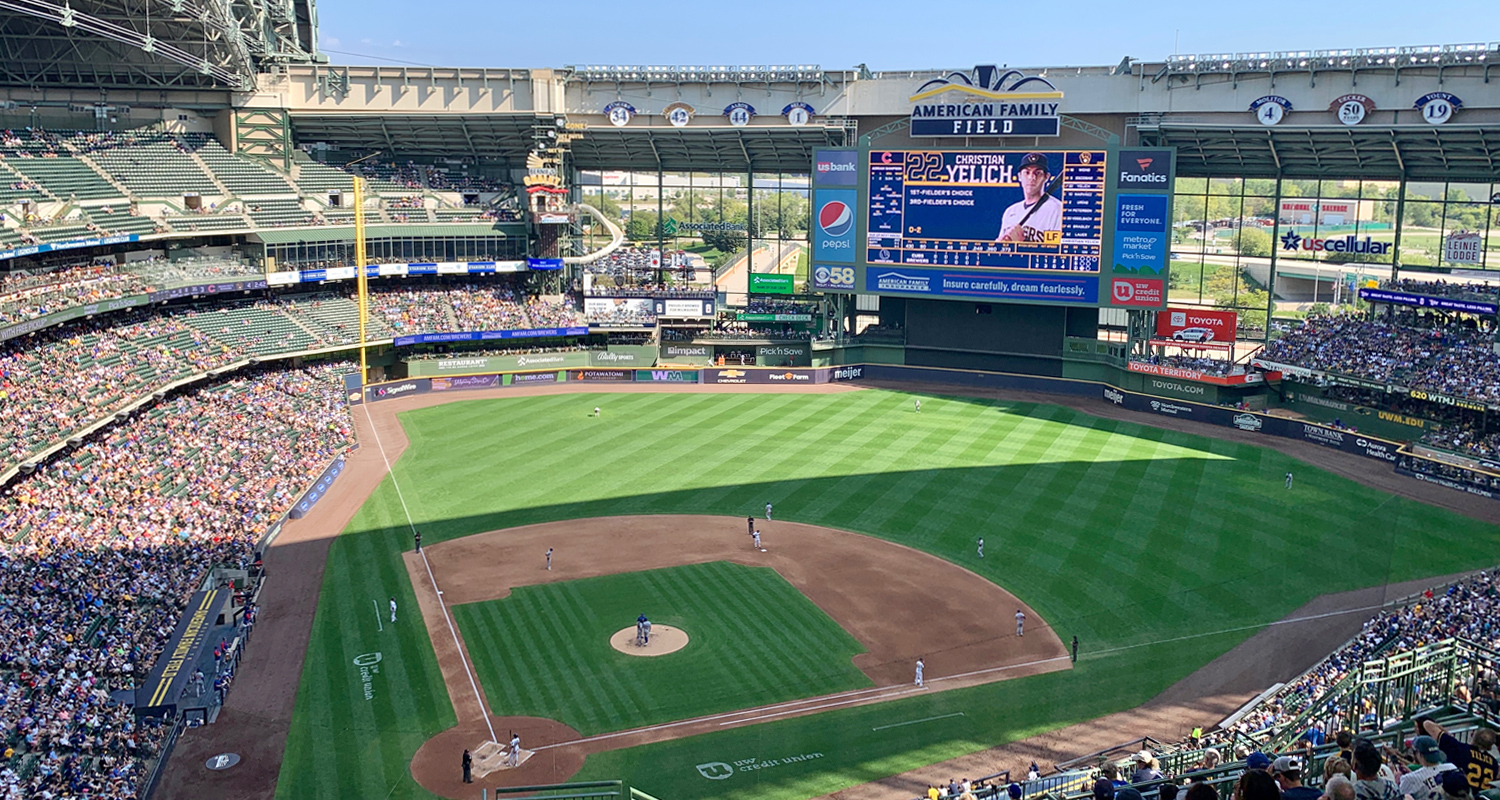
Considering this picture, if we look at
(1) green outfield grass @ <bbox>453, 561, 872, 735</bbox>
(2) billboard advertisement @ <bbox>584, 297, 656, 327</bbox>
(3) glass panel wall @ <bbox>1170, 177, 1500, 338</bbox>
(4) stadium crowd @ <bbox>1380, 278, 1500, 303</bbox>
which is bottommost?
(1) green outfield grass @ <bbox>453, 561, 872, 735</bbox>

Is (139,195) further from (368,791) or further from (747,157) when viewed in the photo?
(368,791)

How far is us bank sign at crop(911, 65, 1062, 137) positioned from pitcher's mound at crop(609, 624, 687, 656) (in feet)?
129

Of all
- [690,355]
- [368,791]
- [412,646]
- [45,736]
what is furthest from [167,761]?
[690,355]

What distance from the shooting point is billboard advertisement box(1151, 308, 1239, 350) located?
59.4 metres

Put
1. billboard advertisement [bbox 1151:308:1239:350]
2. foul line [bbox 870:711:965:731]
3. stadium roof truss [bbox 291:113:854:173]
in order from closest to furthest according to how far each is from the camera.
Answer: foul line [bbox 870:711:965:731]
billboard advertisement [bbox 1151:308:1239:350]
stadium roof truss [bbox 291:113:854:173]

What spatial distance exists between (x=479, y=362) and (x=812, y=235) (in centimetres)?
2032

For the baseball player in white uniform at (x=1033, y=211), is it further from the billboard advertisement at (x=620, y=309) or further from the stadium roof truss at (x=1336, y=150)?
the billboard advertisement at (x=620, y=309)

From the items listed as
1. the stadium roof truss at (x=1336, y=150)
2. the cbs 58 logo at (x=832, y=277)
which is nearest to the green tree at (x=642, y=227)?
the cbs 58 logo at (x=832, y=277)

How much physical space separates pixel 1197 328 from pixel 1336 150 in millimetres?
11140

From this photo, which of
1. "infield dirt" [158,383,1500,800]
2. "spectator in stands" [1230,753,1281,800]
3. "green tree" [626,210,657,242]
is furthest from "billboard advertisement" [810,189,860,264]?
"spectator in stands" [1230,753,1281,800]

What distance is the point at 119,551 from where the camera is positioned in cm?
3184

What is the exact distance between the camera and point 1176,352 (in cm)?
6419

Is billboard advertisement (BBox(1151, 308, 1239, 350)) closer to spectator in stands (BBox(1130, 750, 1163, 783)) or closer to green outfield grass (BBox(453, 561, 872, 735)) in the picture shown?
green outfield grass (BBox(453, 561, 872, 735))

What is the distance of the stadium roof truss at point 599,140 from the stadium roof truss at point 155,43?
5.13 m
